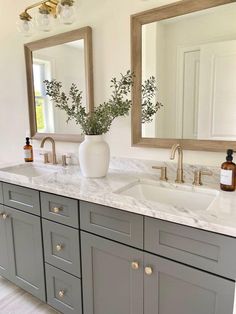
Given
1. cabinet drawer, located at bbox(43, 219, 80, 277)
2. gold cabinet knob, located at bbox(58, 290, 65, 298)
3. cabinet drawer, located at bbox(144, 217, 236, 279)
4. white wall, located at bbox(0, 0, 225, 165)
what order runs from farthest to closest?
white wall, located at bbox(0, 0, 225, 165), gold cabinet knob, located at bbox(58, 290, 65, 298), cabinet drawer, located at bbox(43, 219, 80, 277), cabinet drawer, located at bbox(144, 217, 236, 279)

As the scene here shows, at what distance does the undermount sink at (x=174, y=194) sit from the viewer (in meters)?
1.30

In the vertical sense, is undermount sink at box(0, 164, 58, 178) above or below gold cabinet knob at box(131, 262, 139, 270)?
above

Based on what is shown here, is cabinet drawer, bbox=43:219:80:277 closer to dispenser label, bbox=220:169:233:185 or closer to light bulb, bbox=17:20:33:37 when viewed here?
dispenser label, bbox=220:169:233:185

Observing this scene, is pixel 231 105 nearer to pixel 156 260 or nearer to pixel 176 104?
pixel 176 104

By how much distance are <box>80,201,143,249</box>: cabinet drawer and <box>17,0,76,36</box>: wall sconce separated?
4.23 ft

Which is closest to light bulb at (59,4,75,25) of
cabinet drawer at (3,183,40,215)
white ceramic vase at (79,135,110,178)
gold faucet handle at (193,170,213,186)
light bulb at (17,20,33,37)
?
light bulb at (17,20,33,37)

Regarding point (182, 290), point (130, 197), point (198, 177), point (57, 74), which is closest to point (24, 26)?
point (57, 74)

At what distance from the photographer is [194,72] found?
1421 mm

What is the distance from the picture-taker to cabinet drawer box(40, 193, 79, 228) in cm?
131

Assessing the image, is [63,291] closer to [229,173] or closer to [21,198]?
[21,198]

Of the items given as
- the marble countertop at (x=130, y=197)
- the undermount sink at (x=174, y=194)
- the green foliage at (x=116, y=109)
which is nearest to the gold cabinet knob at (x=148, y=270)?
the marble countertop at (x=130, y=197)

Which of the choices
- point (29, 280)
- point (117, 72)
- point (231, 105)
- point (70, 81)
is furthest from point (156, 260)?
point (70, 81)

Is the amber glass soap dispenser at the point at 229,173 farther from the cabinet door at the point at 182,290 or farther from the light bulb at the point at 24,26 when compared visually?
the light bulb at the point at 24,26

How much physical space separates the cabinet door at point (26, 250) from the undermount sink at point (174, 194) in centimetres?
64
